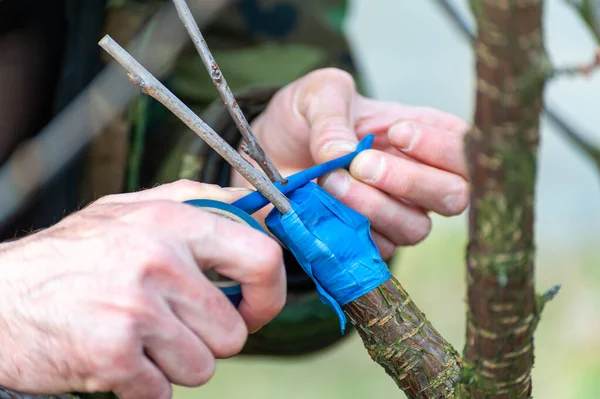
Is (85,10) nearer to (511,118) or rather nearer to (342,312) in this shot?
(342,312)

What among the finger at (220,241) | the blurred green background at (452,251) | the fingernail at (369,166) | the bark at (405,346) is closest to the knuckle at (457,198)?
the fingernail at (369,166)

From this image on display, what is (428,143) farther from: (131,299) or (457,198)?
(131,299)

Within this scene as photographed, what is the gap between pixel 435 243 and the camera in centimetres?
229

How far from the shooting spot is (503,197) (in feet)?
1.26

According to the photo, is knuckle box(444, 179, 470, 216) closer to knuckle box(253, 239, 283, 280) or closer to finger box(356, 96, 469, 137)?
finger box(356, 96, 469, 137)

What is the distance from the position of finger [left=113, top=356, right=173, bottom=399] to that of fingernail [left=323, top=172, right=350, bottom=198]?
29 cm

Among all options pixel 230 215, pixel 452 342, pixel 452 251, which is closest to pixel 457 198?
pixel 230 215

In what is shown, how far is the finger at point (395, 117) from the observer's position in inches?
32.4

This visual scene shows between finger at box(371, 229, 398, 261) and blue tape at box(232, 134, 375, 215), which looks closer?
blue tape at box(232, 134, 375, 215)

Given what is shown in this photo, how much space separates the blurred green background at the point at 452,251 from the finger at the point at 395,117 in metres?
1.03

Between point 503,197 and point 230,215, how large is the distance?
0.24 meters

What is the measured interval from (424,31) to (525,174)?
2.44 meters

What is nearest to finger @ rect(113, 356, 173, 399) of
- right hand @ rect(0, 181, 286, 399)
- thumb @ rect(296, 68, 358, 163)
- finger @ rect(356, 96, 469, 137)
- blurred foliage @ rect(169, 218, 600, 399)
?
right hand @ rect(0, 181, 286, 399)

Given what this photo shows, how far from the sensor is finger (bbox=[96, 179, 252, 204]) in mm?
582
